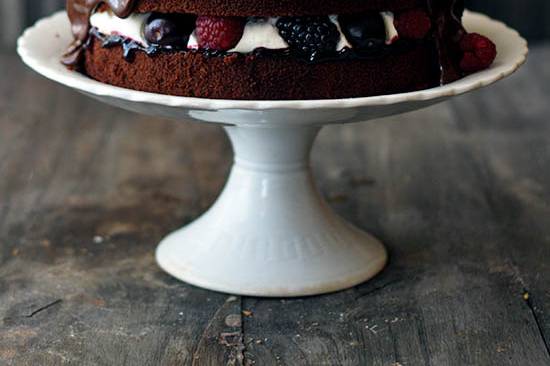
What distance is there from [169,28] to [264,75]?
0.51ft

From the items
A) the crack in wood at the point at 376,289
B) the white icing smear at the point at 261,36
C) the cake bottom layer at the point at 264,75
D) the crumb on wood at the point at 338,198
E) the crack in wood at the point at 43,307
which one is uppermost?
the white icing smear at the point at 261,36

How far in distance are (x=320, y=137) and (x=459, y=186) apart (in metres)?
0.47

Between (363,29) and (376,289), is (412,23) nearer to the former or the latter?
(363,29)

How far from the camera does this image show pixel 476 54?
1.62 meters

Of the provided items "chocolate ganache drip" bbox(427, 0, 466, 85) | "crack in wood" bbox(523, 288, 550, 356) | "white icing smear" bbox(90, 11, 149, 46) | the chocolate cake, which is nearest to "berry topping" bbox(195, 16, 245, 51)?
the chocolate cake

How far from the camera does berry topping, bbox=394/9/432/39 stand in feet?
4.99

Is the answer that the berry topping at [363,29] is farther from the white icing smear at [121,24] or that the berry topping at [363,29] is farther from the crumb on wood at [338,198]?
the crumb on wood at [338,198]

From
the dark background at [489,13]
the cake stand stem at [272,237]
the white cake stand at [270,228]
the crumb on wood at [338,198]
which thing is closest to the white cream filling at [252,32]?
the white cake stand at [270,228]

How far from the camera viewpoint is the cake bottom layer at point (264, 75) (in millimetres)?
1473

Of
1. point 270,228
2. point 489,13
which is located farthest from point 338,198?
point 489,13

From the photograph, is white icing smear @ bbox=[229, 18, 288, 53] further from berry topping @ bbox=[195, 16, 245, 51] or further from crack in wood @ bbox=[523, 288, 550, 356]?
crack in wood @ bbox=[523, 288, 550, 356]

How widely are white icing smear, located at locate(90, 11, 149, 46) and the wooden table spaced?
1.45ft

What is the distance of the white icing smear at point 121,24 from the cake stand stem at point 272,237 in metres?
0.27

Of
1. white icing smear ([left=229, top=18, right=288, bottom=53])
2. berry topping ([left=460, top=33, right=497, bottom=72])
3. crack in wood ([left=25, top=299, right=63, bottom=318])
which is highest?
white icing smear ([left=229, top=18, right=288, bottom=53])
